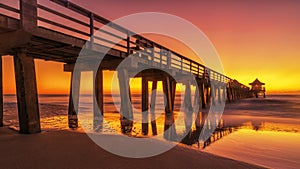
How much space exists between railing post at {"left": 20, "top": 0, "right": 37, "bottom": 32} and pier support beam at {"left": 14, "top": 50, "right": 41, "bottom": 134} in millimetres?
941

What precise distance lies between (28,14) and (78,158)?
3.38 meters

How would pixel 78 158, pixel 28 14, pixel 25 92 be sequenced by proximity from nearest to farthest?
1. pixel 78 158
2. pixel 28 14
3. pixel 25 92

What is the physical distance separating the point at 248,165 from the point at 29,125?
4994 mm

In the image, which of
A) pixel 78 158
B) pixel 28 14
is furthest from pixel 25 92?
pixel 78 158

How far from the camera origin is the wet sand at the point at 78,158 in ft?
11.2

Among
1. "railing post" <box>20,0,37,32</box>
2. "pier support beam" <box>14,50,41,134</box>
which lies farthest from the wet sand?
"railing post" <box>20,0,37,32</box>

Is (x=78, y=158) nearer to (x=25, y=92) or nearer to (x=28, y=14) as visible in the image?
(x=25, y=92)

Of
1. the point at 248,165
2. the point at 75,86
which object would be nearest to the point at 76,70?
the point at 75,86

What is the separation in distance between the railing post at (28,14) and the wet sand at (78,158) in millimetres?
2445

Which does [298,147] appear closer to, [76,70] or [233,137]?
[233,137]

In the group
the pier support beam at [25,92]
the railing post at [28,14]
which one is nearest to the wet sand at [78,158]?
the pier support beam at [25,92]

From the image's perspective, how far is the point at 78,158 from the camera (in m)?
3.70

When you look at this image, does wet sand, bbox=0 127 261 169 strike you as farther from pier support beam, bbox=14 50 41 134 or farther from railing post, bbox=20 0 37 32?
railing post, bbox=20 0 37 32

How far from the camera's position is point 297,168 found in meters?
4.34
